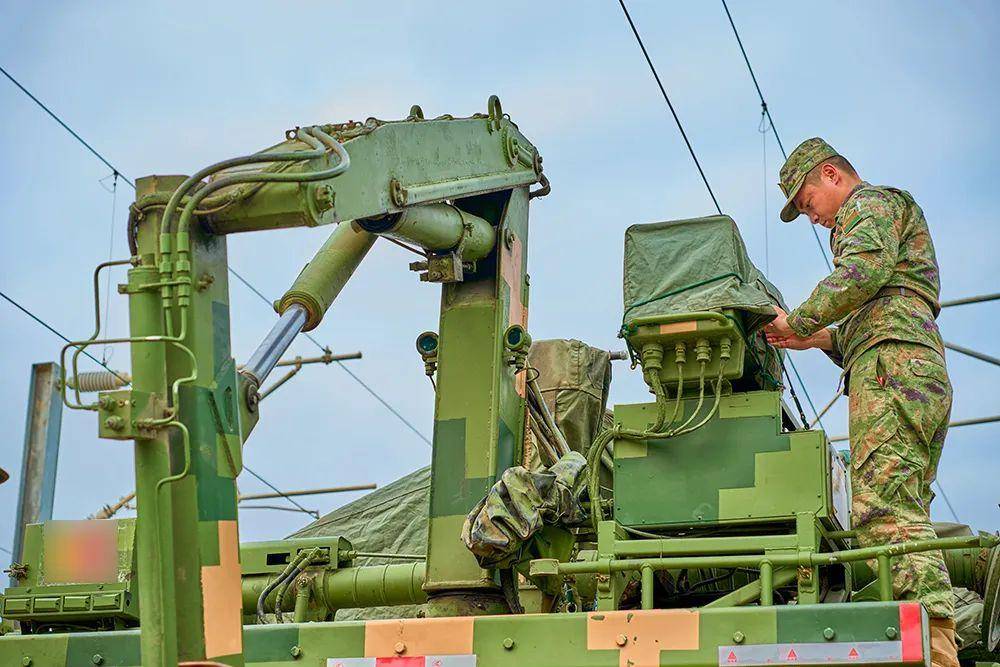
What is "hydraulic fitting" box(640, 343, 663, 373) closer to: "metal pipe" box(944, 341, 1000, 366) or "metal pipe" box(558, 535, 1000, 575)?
"metal pipe" box(558, 535, 1000, 575)

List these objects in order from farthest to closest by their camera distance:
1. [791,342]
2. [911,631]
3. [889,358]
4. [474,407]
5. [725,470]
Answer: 1. [474,407]
2. [791,342]
3. [889,358]
4. [725,470]
5. [911,631]

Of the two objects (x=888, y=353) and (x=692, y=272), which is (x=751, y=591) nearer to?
(x=888, y=353)

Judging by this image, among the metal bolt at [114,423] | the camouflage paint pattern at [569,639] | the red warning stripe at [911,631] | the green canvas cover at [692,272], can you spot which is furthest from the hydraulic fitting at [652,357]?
the metal bolt at [114,423]

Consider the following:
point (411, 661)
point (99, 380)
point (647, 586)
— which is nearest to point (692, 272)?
A: point (647, 586)

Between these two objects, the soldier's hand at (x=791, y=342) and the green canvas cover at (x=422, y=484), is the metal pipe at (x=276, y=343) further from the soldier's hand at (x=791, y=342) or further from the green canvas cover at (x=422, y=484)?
the green canvas cover at (x=422, y=484)

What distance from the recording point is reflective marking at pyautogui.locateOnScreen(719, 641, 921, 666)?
6.65 m

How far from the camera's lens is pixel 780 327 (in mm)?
8359

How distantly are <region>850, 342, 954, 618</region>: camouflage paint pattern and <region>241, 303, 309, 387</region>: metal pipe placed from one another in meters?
2.77

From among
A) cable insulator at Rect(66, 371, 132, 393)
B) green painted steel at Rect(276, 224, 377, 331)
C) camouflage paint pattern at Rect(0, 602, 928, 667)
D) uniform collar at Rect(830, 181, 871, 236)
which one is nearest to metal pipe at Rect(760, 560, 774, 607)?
camouflage paint pattern at Rect(0, 602, 928, 667)

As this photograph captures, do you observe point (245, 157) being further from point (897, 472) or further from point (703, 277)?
point (897, 472)

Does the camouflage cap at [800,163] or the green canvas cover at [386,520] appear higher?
the camouflage cap at [800,163]

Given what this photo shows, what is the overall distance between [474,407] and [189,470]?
3.12 meters

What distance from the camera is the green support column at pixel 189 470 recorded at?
19.8ft

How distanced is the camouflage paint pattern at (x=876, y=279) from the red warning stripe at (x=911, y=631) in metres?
1.88
